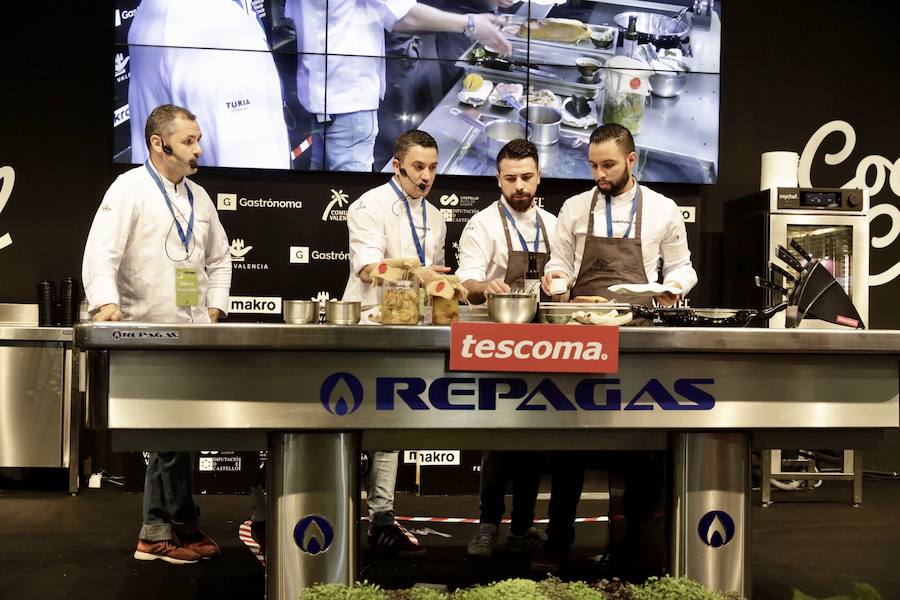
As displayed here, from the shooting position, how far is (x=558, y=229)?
353 cm

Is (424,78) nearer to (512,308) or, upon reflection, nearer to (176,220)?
(176,220)

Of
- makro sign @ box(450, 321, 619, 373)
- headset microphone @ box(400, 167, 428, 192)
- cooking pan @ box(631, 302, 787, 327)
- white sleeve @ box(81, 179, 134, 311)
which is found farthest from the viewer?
headset microphone @ box(400, 167, 428, 192)

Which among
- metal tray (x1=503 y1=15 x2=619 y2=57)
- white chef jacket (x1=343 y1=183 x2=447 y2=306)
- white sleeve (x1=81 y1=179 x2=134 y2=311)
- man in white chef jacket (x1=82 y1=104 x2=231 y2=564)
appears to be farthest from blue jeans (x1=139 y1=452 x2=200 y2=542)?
metal tray (x1=503 y1=15 x2=619 y2=57)

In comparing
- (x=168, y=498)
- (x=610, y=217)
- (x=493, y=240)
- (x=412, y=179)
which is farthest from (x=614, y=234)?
(x=168, y=498)

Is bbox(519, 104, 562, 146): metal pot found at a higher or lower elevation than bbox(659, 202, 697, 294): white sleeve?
higher

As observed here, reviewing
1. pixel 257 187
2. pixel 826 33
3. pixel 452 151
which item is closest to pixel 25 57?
pixel 257 187

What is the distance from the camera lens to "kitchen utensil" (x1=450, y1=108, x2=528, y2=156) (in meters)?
4.89

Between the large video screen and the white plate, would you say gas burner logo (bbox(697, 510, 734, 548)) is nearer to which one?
the white plate

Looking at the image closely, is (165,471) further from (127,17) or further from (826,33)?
(826,33)

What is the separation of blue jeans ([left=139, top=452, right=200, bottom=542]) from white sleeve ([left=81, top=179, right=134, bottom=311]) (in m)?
0.62

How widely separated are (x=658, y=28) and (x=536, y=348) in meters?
3.62

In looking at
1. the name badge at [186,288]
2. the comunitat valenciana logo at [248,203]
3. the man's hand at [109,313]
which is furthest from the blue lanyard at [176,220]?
the comunitat valenciana logo at [248,203]

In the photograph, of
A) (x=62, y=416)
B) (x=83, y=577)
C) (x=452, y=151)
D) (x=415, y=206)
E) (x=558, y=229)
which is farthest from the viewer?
(x=452, y=151)

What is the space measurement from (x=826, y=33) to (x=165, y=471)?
4743mm
